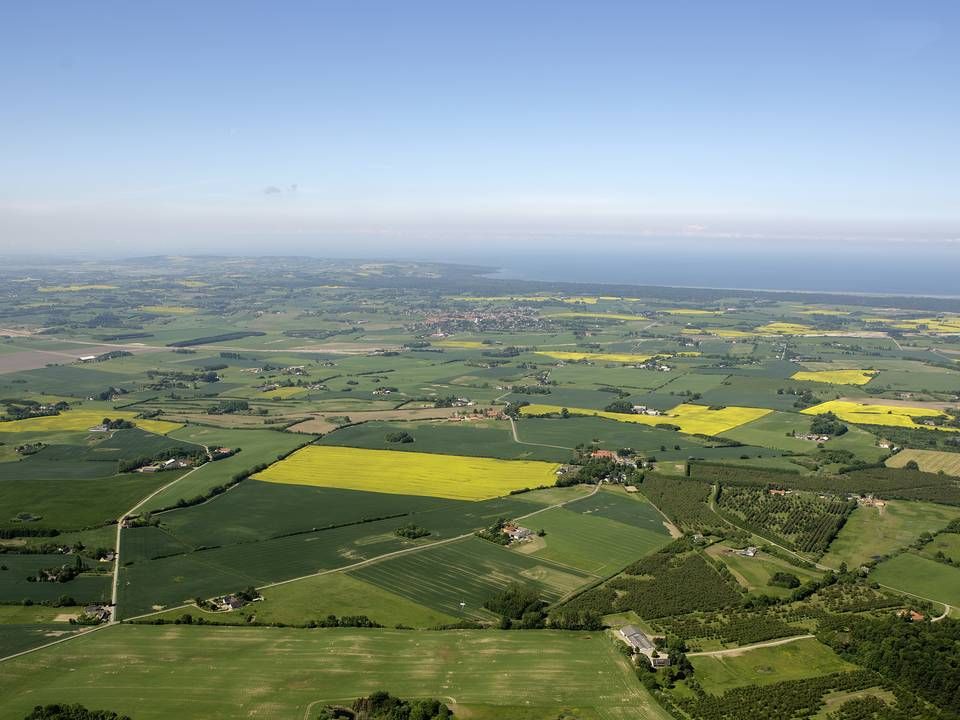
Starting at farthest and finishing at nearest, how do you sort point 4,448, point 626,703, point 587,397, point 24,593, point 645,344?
point 645,344
point 587,397
point 4,448
point 24,593
point 626,703

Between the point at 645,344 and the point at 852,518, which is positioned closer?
the point at 852,518

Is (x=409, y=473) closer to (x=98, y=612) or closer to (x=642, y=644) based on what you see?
(x=98, y=612)

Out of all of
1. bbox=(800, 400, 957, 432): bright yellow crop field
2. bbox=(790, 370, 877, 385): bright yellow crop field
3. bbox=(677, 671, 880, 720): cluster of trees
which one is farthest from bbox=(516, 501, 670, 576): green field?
bbox=(790, 370, 877, 385): bright yellow crop field

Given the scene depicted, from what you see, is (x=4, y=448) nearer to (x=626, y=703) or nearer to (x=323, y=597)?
(x=323, y=597)

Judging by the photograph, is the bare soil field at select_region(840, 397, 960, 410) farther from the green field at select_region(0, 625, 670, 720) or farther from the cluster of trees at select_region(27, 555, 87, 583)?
the cluster of trees at select_region(27, 555, 87, 583)

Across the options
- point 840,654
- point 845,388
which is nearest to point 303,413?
point 840,654

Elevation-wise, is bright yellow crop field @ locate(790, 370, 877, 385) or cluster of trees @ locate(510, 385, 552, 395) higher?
bright yellow crop field @ locate(790, 370, 877, 385)
